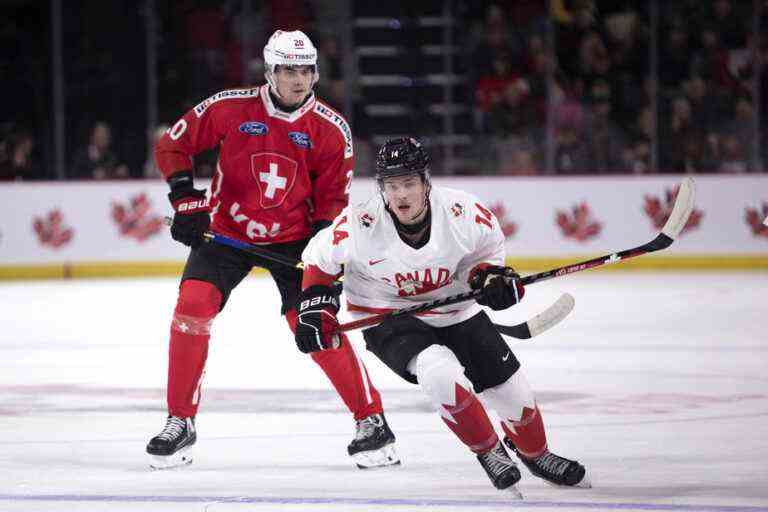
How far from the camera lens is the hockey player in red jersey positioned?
4695 mm

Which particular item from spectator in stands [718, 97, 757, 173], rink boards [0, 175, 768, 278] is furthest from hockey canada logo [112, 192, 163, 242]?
spectator in stands [718, 97, 757, 173]

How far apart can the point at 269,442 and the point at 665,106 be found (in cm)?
776

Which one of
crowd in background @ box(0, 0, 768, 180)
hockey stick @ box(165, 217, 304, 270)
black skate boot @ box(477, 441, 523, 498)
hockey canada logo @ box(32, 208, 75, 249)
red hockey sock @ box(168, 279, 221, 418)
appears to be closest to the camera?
black skate boot @ box(477, 441, 523, 498)

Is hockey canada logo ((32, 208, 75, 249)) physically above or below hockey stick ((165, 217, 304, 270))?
below

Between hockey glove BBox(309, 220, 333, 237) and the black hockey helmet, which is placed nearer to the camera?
the black hockey helmet

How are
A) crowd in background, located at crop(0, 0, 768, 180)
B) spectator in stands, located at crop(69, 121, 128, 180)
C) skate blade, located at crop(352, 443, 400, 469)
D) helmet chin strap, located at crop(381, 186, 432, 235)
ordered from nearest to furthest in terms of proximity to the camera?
1. helmet chin strap, located at crop(381, 186, 432, 235)
2. skate blade, located at crop(352, 443, 400, 469)
3. spectator in stands, located at crop(69, 121, 128, 180)
4. crowd in background, located at crop(0, 0, 768, 180)

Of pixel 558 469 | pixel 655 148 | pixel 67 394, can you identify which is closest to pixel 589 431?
pixel 558 469

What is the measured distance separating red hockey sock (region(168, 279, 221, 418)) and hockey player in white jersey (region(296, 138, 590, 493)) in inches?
25.1

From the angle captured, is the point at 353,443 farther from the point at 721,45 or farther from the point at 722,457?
the point at 721,45

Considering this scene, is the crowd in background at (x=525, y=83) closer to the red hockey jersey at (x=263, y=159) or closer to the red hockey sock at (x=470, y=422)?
the red hockey jersey at (x=263, y=159)

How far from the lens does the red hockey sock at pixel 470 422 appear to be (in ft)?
12.7

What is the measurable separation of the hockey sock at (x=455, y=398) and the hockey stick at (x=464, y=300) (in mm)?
173

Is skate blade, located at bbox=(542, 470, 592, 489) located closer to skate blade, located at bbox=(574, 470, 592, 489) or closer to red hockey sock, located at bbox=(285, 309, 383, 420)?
skate blade, located at bbox=(574, 470, 592, 489)

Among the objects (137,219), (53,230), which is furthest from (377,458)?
(53,230)
